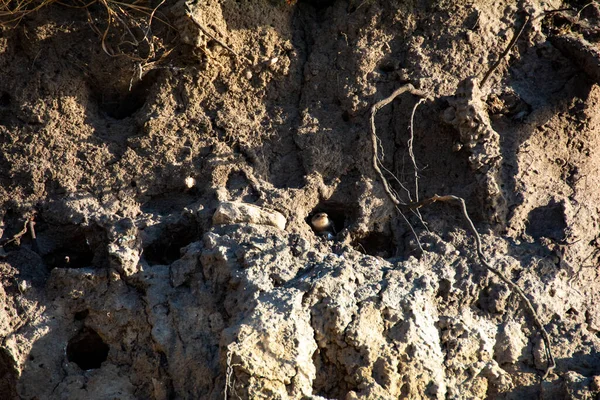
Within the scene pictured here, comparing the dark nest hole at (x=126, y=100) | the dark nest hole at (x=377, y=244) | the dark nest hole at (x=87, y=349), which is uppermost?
the dark nest hole at (x=126, y=100)

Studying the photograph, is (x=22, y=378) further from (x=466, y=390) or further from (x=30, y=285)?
(x=466, y=390)

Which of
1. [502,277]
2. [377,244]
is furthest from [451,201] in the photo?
[502,277]

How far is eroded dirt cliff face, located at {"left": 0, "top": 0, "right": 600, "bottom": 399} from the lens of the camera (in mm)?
3416

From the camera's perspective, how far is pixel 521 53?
14.0 feet

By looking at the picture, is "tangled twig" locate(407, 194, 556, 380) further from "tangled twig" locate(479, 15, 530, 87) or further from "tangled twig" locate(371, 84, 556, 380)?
"tangled twig" locate(479, 15, 530, 87)

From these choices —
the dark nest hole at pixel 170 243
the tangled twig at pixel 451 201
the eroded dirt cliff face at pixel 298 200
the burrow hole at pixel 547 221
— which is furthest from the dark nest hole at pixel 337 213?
the burrow hole at pixel 547 221

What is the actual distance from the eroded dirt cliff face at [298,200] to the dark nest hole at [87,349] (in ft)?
0.03

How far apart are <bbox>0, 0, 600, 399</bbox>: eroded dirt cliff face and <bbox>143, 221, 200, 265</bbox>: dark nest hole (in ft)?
0.04

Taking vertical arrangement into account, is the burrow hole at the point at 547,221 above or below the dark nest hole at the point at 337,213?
above

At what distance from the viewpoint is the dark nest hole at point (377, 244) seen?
395cm

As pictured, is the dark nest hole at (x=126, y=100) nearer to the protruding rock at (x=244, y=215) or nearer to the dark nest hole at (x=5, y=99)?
the dark nest hole at (x=5, y=99)

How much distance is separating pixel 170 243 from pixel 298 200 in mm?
662

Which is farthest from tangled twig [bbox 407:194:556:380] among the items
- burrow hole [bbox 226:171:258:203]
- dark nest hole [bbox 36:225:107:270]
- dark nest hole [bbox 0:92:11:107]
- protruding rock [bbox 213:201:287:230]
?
dark nest hole [bbox 0:92:11:107]

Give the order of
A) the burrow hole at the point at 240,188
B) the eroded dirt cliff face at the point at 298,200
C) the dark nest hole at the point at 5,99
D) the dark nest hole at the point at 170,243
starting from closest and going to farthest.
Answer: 1. the eroded dirt cliff face at the point at 298,200
2. the dark nest hole at the point at 170,243
3. the burrow hole at the point at 240,188
4. the dark nest hole at the point at 5,99
